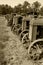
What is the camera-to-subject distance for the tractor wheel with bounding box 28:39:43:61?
654 cm

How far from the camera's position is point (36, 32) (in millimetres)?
7395

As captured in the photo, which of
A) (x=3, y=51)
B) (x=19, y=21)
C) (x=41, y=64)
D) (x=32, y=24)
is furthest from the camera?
(x=19, y=21)

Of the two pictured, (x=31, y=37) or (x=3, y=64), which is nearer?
(x=3, y=64)

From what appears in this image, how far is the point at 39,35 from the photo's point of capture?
300 inches

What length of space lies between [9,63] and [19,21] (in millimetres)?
7757

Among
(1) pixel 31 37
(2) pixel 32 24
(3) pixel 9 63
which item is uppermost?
(2) pixel 32 24

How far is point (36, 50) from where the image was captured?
683 cm

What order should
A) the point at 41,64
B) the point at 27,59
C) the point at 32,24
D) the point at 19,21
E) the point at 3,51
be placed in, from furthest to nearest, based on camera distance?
the point at 19,21 < the point at 3,51 < the point at 32,24 < the point at 27,59 < the point at 41,64

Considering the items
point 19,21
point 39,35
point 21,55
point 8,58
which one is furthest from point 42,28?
point 19,21

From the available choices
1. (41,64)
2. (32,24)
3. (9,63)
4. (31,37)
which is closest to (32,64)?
(41,64)

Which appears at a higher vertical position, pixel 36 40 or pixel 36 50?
pixel 36 40

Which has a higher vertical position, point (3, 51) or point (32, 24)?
point (32, 24)

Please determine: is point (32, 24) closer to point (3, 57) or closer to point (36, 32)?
point (36, 32)

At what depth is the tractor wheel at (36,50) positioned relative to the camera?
258 inches
